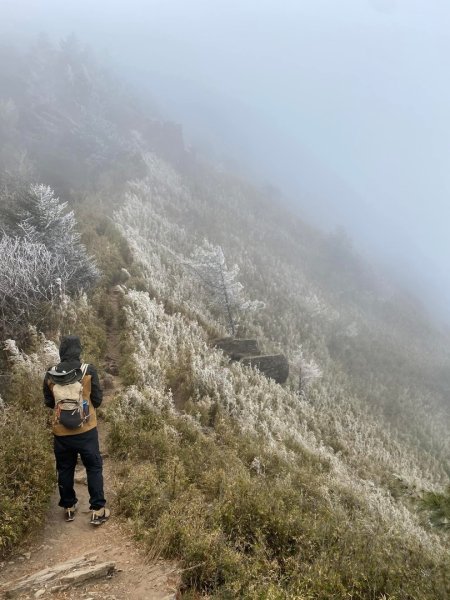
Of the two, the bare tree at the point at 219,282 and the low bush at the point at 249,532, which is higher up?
the low bush at the point at 249,532

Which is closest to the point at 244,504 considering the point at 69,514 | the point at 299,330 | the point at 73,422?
the point at 69,514

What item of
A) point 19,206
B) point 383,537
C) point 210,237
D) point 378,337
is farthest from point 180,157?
point 383,537

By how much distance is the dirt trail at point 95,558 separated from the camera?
13.1 feet

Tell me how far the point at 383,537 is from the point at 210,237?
33495 millimetres

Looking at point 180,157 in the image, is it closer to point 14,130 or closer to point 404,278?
point 14,130

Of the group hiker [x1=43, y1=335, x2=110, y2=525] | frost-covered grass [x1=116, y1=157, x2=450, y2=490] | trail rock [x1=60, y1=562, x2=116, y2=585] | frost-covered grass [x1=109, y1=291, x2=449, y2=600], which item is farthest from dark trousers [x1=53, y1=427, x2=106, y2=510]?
frost-covered grass [x1=116, y1=157, x2=450, y2=490]

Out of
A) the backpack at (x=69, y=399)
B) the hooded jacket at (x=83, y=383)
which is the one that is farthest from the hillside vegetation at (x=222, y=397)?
the backpack at (x=69, y=399)

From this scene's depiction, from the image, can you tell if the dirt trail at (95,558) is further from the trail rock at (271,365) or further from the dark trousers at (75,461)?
the trail rock at (271,365)

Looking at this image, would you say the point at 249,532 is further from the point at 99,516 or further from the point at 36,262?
the point at 36,262

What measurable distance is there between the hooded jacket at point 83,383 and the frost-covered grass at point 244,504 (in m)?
1.29

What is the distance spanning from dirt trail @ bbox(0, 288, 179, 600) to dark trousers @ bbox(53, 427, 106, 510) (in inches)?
11.0

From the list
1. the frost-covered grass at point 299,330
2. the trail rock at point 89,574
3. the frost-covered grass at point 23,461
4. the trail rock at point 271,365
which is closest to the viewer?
the trail rock at point 89,574

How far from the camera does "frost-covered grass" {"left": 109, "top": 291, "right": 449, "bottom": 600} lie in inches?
169

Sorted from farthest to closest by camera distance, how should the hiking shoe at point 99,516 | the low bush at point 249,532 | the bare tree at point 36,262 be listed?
the bare tree at point 36,262 → the hiking shoe at point 99,516 → the low bush at point 249,532
